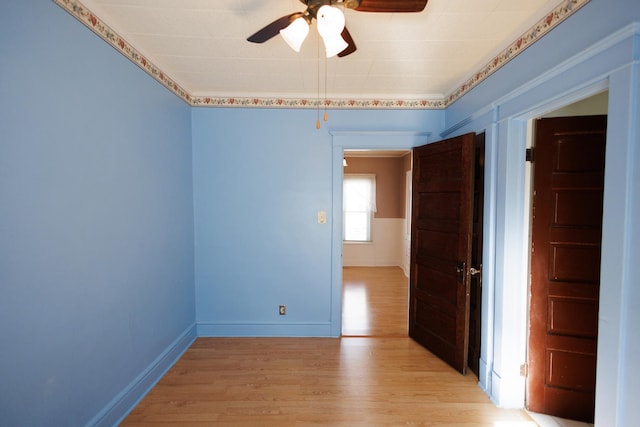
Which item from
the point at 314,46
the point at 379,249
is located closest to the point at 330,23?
the point at 314,46

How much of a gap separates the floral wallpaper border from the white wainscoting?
143 inches

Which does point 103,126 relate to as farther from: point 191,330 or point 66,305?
point 191,330

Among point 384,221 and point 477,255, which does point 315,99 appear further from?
point 384,221

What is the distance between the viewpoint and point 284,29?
1274 millimetres

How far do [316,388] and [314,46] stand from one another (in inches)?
103

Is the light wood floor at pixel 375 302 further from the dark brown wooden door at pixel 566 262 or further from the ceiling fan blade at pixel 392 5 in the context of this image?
the ceiling fan blade at pixel 392 5

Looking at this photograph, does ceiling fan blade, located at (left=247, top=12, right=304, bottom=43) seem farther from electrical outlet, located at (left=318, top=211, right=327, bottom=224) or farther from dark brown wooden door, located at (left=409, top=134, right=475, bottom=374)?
electrical outlet, located at (left=318, top=211, right=327, bottom=224)

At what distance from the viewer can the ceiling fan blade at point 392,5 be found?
1166 mm

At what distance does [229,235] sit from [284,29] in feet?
7.01

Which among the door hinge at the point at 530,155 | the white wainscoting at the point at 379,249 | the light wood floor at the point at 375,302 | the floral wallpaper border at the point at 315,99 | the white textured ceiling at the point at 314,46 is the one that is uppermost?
the white textured ceiling at the point at 314,46

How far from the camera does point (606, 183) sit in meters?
1.21

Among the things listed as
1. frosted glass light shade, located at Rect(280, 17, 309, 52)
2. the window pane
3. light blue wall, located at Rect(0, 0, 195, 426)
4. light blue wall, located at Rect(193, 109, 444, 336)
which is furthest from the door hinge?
the window pane

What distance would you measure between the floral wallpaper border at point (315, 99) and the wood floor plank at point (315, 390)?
2503mm

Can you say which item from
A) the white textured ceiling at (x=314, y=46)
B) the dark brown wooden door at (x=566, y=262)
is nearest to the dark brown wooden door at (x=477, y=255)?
the dark brown wooden door at (x=566, y=262)
